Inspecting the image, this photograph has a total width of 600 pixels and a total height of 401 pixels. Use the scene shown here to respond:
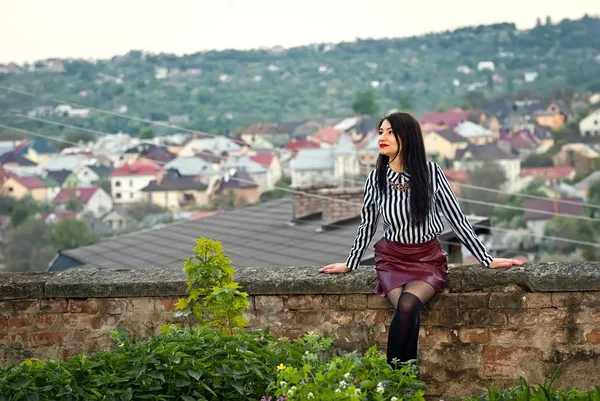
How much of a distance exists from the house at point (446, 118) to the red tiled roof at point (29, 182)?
25.5m

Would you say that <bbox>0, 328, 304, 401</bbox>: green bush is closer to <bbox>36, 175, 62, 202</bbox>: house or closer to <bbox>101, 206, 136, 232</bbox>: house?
<bbox>101, 206, 136, 232</bbox>: house

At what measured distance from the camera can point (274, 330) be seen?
16.9 feet

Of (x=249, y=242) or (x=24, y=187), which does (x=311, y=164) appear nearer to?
(x=24, y=187)

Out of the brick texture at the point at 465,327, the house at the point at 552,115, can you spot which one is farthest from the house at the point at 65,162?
the brick texture at the point at 465,327

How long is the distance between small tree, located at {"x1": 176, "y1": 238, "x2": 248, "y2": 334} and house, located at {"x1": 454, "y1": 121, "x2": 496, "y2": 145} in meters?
67.2

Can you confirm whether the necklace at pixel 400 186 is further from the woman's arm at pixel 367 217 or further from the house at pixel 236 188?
A: the house at pixel 236 188

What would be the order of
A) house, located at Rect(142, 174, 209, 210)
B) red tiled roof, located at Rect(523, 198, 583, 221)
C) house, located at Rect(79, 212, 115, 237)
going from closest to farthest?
house, located at Rect(79, 212, 115, 237), house, located at Rect(142, 174, 209, 210), red tiled roof, located at Rect(523, 198, 583, 221)

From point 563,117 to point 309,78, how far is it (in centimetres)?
1971

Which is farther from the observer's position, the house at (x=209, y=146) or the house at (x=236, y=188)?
the house at (x=209, y=146)

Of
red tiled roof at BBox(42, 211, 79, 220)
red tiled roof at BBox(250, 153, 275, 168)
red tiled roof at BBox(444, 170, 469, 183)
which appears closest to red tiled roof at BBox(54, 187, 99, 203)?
red tiled roof at BBox(42, 211, 79, 220)

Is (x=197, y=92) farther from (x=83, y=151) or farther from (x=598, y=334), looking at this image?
(x=598, y=334)

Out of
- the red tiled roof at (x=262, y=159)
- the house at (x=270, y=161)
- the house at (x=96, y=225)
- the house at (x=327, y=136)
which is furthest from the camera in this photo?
the house at (x=327, y=136)

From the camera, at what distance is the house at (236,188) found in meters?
54.2

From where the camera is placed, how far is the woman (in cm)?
467
